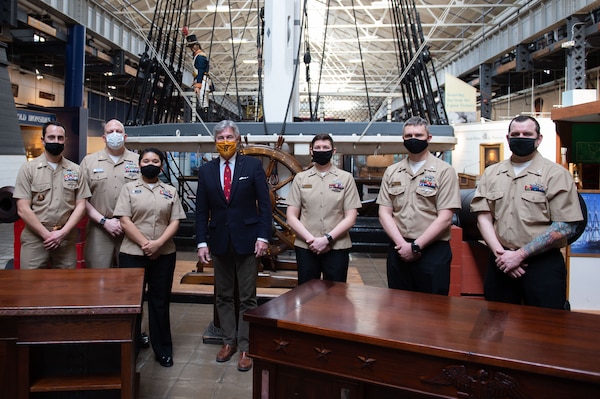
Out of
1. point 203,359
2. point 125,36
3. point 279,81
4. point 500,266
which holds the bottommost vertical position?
point 203,359

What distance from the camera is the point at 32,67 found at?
44.2 feet

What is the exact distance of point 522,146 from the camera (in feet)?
7.20

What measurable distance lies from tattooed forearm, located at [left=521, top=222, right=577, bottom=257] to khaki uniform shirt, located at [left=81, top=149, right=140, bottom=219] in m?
2.21

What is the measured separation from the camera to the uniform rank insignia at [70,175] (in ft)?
8.88

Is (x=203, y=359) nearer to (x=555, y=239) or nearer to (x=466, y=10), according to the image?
(x=555, y=239)

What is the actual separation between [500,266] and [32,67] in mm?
14705

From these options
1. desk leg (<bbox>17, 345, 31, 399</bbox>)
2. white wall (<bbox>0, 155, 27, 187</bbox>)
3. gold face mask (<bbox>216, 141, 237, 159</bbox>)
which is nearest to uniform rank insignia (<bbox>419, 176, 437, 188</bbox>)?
gold face mask (<bbox>216, 141, 237, 159</bbox>)

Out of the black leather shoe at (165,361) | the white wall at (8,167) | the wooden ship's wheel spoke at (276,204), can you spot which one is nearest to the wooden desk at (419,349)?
the black leather shoe at (165,361)

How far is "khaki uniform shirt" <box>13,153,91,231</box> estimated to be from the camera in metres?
2.65

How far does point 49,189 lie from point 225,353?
1377 mm

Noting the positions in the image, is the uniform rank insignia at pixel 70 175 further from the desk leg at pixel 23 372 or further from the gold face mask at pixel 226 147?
the desk leg at pixel 23 372

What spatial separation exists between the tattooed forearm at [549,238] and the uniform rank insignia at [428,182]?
53 centimetres

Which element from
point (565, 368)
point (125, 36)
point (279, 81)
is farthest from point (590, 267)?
point (125, 36)

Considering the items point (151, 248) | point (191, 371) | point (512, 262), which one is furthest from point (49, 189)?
point (512, 262)
